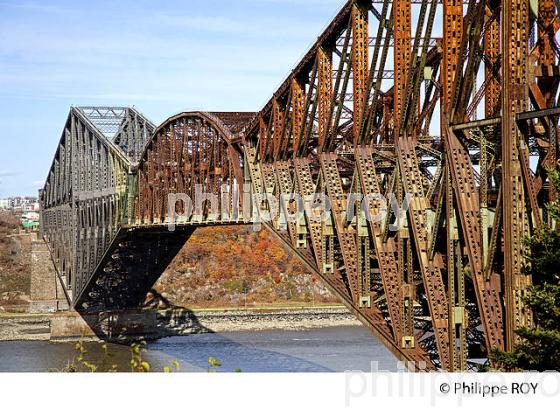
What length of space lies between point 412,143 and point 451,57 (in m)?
3.95

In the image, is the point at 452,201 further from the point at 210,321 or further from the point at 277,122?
the point at 210,321

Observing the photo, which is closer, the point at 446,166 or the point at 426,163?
the point at 446,166

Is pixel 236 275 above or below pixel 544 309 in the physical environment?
below

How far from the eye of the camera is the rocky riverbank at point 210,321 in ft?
326

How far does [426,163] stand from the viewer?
111 feet

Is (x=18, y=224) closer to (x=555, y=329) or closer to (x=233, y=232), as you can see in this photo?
(x=233, y=232)

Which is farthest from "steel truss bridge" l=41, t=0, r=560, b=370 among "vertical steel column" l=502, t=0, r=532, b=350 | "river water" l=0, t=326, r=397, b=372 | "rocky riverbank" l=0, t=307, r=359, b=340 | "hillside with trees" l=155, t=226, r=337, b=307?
"hillside with trees" l=155, t=226, r=337, b=307

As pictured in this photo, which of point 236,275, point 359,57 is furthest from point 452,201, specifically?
point 236,275

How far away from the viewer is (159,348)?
8856cm

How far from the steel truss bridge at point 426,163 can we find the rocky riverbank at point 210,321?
42.4 meters

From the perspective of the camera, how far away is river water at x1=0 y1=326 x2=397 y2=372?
71.4m

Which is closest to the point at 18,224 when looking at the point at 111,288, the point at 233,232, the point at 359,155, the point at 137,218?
the point at 233,232

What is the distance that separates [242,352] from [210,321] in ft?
81.0

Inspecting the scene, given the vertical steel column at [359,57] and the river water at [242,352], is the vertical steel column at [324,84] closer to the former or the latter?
the vertical steel column at [359,57]
